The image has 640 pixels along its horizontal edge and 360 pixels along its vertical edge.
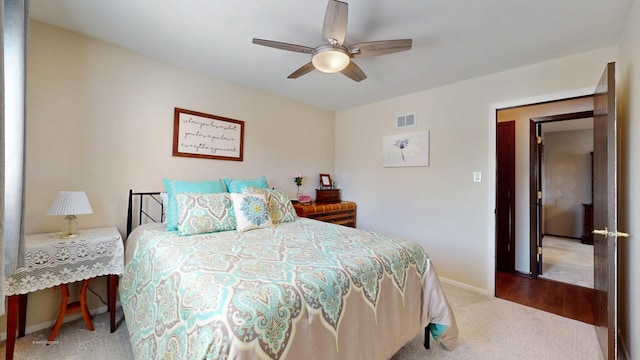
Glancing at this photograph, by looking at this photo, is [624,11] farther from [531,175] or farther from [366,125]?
[366,125]

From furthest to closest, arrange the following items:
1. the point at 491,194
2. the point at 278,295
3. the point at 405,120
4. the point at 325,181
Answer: the point at 325,181, the point at 405,120, the point at 491,194, the point at 278,295

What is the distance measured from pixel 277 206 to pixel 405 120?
219 cm

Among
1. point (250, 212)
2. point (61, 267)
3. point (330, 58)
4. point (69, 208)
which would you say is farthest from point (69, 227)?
point (330, 58)

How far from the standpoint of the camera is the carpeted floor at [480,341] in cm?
185

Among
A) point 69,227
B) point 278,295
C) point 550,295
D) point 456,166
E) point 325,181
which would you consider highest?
point 456,166

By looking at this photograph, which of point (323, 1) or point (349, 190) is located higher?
point (323, 1)

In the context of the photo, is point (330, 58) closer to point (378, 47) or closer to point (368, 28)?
point (378, 47)

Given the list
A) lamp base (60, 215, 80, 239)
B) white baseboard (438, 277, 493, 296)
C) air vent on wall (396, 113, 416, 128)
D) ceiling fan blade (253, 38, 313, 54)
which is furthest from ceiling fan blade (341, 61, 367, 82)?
white baseboard (438, 277, 493, 296)

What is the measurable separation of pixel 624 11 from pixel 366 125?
2.71 meters

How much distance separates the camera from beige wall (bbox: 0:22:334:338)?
207cm

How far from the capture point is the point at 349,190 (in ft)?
14.3

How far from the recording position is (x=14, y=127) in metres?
1.37

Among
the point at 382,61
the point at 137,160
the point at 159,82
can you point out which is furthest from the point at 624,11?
the point at 137,160

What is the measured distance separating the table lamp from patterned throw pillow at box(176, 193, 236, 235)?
636 mm
